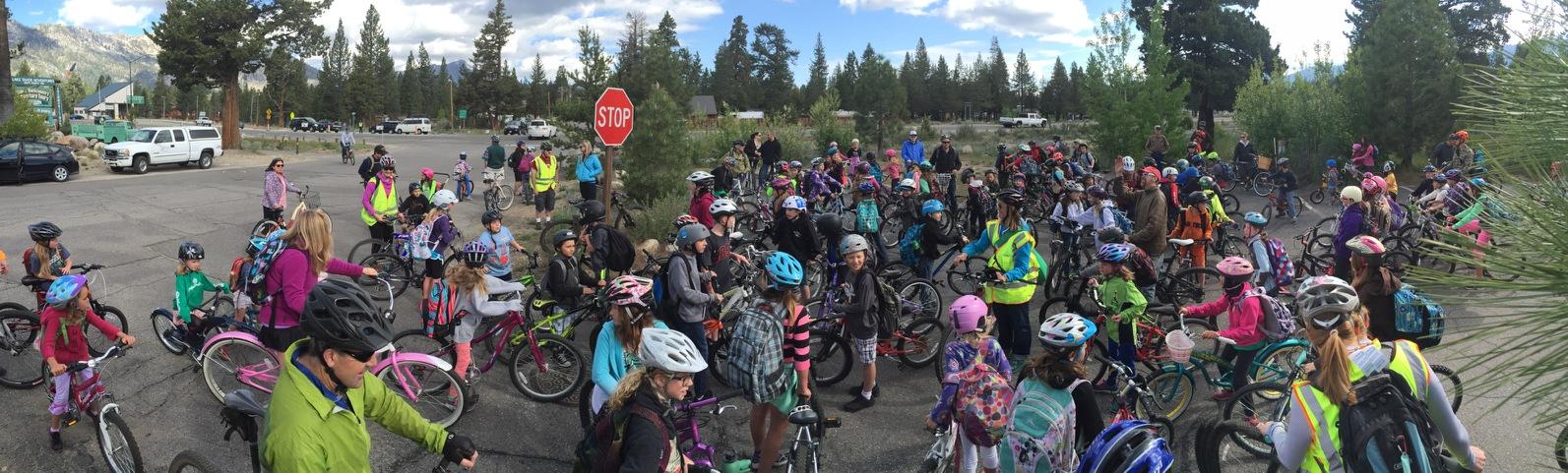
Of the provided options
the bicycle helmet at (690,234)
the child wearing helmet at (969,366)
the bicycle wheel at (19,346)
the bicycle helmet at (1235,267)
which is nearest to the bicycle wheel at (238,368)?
the bicycle wheel at (19,346)

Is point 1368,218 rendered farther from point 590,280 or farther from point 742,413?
point 590,280

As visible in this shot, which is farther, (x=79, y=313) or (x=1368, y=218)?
(x=1368, y=218)

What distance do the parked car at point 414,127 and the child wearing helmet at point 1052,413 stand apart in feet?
242

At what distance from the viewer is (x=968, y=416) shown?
447 cm

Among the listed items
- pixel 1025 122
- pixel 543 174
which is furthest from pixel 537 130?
pixel 543 174

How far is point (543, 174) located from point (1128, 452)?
13094 millimetres

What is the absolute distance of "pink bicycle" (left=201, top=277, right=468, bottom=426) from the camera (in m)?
6.19

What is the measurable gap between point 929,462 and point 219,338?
5627 mm

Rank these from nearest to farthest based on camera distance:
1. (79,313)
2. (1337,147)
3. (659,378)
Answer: (659,378)
(79,313)
(1337,147)

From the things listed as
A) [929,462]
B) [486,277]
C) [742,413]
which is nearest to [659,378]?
[929,462]

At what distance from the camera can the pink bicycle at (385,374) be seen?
6191mm

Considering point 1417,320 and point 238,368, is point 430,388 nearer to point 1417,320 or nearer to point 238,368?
point 238,368

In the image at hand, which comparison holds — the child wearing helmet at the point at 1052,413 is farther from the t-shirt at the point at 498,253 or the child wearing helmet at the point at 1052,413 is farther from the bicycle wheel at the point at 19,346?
the bicycle wheel at the point at 19,346

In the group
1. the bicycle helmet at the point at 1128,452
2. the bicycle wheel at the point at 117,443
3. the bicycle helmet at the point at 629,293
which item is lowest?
the bicycle wheel at the point at 117,443
